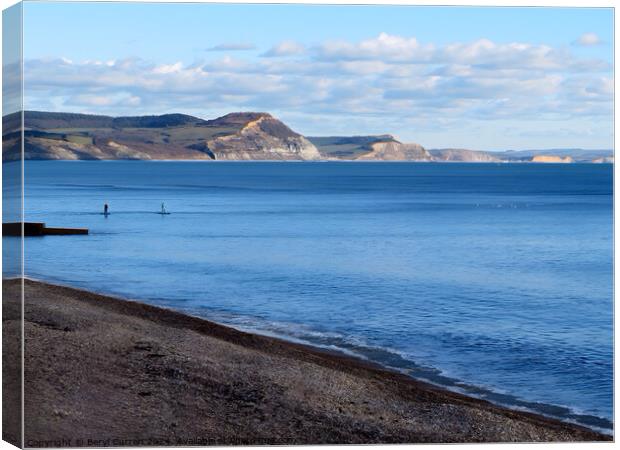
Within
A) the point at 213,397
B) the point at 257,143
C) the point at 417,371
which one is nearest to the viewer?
the point at 213,397

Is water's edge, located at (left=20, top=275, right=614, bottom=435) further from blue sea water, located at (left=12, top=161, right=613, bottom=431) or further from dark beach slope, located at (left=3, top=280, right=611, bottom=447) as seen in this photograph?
dark beach slope, located at (left=3, top=280, right=611, bottom=447)

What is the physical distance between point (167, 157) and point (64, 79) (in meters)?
9.02

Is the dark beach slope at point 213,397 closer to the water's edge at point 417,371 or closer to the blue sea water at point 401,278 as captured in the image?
the water's edge at point 417,371

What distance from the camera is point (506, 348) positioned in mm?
18844

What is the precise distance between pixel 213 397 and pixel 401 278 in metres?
15.7

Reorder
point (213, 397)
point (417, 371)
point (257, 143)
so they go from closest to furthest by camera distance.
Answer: point (213, 397) → point (417, 371) → point (257, 143)

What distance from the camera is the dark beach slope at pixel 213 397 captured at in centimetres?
1134

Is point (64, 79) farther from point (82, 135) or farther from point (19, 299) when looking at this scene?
point (82, 135)

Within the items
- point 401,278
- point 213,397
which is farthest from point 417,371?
point 401,278

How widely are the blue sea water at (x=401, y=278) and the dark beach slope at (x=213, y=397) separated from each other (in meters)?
1.82

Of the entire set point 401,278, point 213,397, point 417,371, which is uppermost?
point 213,397

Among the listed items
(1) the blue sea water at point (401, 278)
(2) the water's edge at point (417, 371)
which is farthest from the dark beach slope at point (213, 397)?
(1) the blue sea water at point (401, 278)

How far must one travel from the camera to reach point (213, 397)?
41.6 ft

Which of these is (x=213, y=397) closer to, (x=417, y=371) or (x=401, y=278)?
(x=417, y=371)
